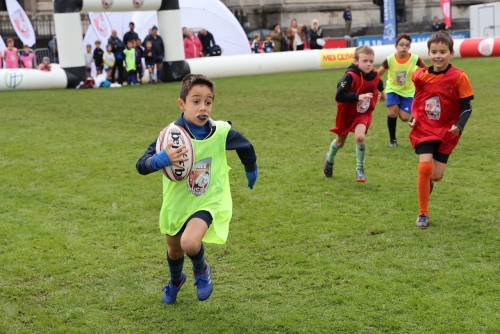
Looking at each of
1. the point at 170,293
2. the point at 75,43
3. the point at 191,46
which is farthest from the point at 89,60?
the point at 170,293

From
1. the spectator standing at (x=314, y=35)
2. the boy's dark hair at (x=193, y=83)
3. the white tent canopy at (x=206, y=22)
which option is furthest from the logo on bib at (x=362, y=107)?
the spectator standing at (x=314, y=35)

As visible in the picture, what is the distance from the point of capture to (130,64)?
2348cm

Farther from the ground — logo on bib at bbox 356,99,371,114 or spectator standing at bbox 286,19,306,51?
spectator standing at bbox 286,19,306,51

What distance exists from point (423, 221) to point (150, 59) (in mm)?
17603

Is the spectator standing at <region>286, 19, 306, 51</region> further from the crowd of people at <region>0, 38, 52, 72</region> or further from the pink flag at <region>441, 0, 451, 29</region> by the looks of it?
the crowd of people at <region>0, 38, 52, 72</region>

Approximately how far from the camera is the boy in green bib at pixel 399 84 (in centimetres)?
1100

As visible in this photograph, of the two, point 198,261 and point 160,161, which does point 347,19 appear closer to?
point 198,261

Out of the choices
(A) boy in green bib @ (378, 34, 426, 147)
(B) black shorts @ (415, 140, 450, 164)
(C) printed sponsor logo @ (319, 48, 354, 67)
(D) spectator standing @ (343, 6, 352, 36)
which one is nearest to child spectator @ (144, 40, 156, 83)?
(C) printed sponsor logo @ (319, 48, 354, 67)

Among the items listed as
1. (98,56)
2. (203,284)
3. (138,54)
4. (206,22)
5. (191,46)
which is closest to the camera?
(203,284)

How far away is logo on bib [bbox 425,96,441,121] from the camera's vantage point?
700 cm

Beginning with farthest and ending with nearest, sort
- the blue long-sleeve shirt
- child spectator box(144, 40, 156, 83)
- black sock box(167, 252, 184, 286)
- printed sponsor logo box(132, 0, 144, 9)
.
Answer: child spectator box(144, 40, 156, 83) → printed sponsor logo box(132, 0, 144, 9) → black sock box(167, 252, 184, 286) → the blue long-sleeve shirt

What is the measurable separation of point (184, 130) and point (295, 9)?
37.9m

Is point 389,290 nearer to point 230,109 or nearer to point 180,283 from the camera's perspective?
point 180,283

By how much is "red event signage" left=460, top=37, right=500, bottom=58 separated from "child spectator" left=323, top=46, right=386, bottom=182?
20.9 metres
